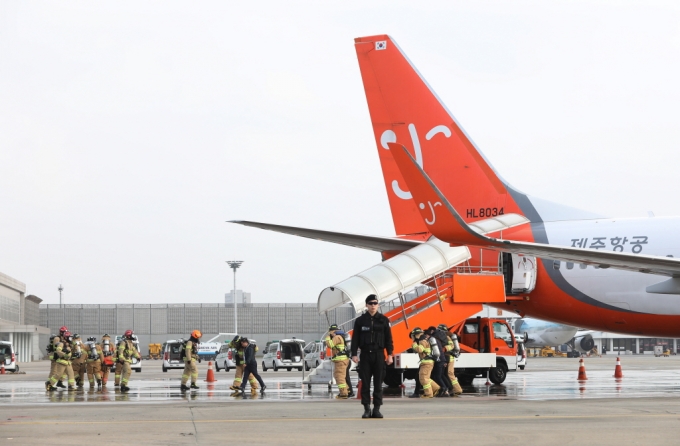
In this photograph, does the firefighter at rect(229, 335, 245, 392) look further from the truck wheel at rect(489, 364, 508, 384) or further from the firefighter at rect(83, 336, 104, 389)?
the truck wheel at rect(489, 364, 508, 384)

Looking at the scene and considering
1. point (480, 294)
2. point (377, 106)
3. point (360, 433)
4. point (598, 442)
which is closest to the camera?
point (598, 442)

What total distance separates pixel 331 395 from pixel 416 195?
16.3ft

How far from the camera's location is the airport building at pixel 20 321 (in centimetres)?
8340

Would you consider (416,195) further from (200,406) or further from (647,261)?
(200,406)

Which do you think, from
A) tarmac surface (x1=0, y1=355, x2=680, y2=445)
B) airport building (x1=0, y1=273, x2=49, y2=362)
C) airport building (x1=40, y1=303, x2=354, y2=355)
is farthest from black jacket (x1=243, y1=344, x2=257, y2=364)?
airport building (x1=40, y1=303, x2=354, y2=355)

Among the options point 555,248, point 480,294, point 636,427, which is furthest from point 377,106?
point 636,427

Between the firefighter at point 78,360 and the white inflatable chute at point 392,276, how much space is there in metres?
8.10

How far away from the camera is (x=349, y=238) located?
22.7m

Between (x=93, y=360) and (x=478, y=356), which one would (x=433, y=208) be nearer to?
(x=478, y=356)

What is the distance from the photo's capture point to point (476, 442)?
34.9ft

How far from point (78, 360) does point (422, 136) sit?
11487 mm

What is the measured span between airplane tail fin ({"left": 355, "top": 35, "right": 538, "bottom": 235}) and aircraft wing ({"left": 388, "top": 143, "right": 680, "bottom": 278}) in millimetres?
7277

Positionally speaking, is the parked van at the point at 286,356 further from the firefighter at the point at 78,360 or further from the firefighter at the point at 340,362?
the firefighter at the point at 340,362

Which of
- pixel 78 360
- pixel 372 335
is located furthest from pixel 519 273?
pixel 78 360
